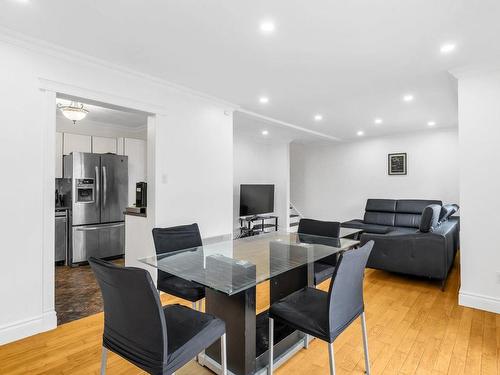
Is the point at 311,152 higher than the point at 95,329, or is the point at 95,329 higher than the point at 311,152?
the point at 311,152

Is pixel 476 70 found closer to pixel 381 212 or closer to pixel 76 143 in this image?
pixel 381 212

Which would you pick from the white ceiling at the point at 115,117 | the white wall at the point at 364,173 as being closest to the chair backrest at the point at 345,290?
the white ceiling at the point at 115,117

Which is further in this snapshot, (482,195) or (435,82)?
(435,82)

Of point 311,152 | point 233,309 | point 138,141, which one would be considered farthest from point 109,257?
point 311,152

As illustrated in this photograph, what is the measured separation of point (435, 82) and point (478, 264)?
81.8 inches

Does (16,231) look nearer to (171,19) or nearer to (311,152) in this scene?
(171,19)

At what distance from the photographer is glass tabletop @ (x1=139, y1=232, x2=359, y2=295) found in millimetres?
1743

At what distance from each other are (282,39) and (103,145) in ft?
13.5

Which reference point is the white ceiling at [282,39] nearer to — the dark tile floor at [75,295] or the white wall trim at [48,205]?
the white wall trim at [48,205]

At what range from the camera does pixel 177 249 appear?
107 inches

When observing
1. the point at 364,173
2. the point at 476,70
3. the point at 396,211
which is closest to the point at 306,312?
the point at 476,70

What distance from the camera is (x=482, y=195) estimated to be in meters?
2.87

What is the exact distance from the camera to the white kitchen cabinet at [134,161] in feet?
17.7

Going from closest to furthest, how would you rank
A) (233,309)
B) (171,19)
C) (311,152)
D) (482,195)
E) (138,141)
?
(233,309), (171,19), (482,195), (138,141), (311,152)
